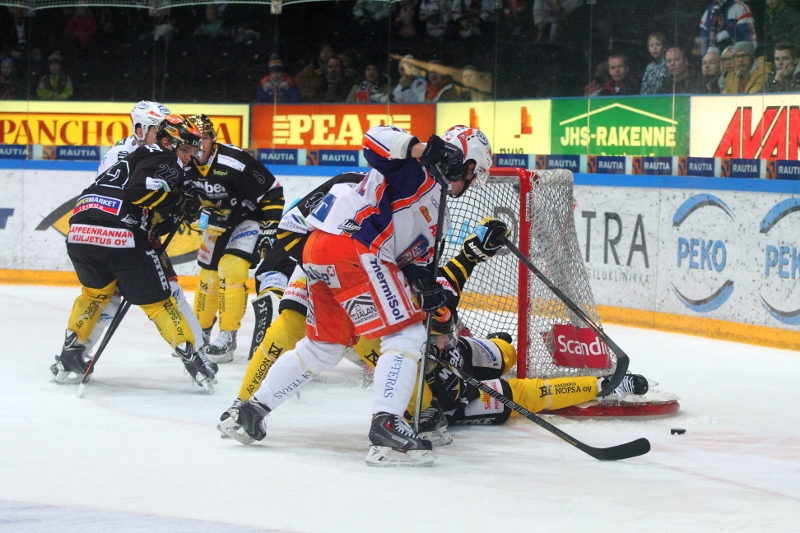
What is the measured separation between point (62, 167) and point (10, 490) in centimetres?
526

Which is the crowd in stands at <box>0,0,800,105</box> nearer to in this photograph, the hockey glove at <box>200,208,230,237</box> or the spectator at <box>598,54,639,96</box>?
the spectator at <box>598,54,639,96</box>

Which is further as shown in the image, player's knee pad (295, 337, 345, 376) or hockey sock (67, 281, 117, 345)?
hockey sock (67, 281, 117, 345)

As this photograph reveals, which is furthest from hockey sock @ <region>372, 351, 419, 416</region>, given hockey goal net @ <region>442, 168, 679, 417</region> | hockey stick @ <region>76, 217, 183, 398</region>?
hockey stick @ <region>76, 217, 183, 398</region>

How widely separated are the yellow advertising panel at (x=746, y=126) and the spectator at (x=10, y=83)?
577 centimetres

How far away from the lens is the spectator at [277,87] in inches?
397

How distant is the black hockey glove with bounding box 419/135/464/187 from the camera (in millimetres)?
3338

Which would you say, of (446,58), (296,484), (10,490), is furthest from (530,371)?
(446,58)

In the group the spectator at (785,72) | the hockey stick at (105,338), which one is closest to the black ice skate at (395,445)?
the hockey stick at (105,338)

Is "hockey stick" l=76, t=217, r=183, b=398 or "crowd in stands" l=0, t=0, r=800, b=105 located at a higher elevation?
"crowd in stands" l=0, t=0, r=800, b=105

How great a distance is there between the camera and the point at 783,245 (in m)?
5.85

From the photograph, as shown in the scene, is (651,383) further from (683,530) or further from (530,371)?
(683,530)

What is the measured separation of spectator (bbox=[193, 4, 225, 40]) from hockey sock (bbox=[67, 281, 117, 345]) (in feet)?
19.5

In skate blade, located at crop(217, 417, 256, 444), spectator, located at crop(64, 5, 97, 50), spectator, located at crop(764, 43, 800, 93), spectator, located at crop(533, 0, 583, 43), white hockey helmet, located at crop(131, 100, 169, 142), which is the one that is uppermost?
spectator, located at crop(64, 5, 97, 50)

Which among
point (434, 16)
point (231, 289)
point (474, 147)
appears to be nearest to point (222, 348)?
point (231, 289)
